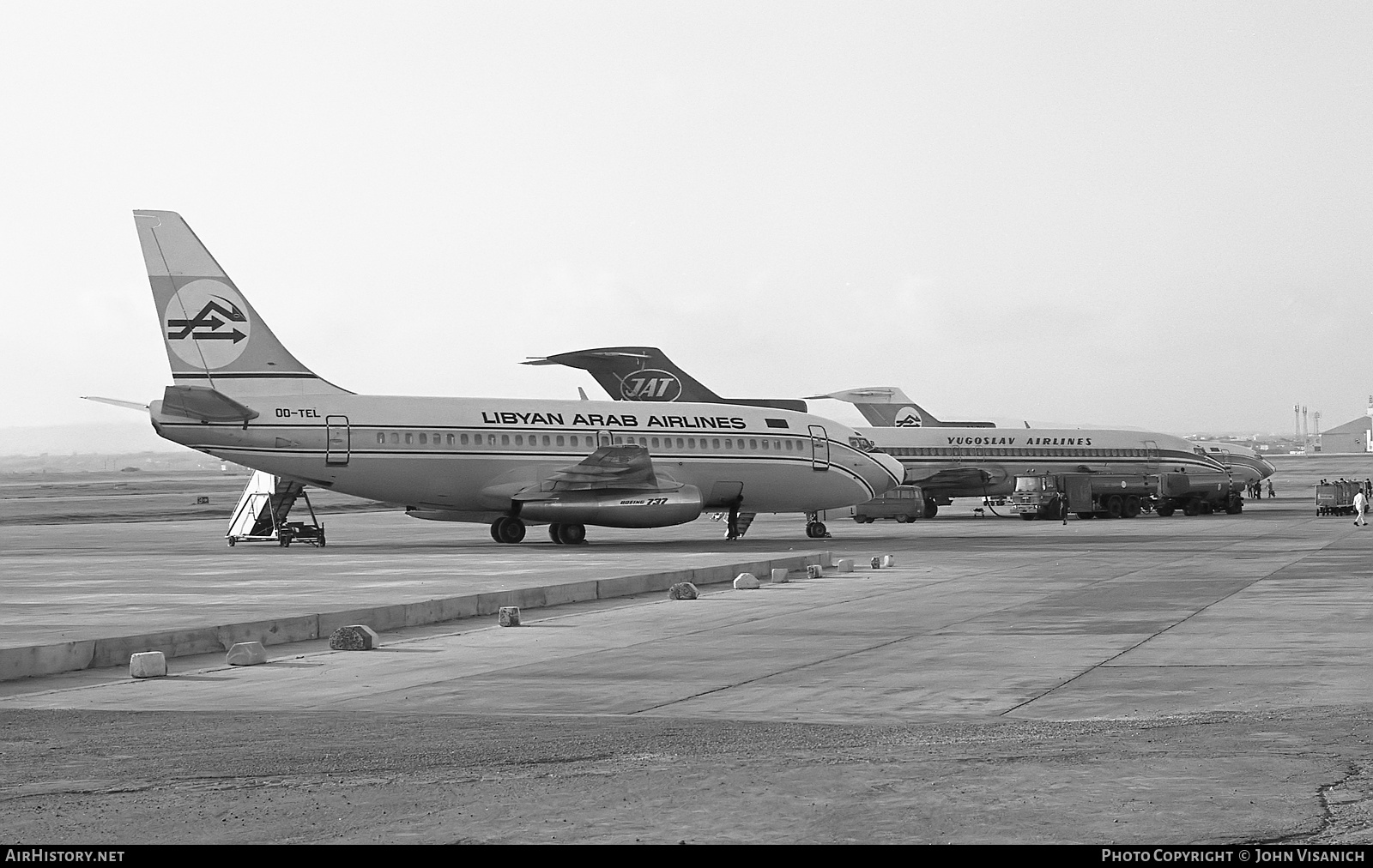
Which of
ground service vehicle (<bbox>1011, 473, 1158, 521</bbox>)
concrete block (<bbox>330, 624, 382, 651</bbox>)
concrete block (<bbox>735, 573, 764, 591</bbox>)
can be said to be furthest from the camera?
ground service vehicle (<bbox>1011, 473, 1158, 521</bbox>)

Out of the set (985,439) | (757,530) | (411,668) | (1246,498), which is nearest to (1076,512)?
(985,439)

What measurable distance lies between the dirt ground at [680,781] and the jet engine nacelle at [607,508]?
81.0 ft

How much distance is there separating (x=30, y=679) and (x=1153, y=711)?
8.83 metres

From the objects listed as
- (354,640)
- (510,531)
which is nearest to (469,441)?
(510,531)

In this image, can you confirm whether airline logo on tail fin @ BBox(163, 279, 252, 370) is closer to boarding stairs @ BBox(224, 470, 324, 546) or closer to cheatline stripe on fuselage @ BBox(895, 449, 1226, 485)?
boarding stairs @ BBox(224, 470, 324, 546)

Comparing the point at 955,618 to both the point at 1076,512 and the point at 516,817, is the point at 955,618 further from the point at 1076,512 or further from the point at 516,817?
the point at 1076,512

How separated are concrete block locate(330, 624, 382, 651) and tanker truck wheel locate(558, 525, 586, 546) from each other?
70.0 ft

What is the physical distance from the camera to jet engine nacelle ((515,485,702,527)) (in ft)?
113

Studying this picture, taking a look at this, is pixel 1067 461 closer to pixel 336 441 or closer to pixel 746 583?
pixel 336 441

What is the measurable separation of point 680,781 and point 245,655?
7042 mm

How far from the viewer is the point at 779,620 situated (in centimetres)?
1677

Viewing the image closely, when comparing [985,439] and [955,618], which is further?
[985,439]

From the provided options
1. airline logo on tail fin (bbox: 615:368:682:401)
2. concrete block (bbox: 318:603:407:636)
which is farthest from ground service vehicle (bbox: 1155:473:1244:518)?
concrete block (bbox: 318:603:407:636)

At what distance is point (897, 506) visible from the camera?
49156 mm
